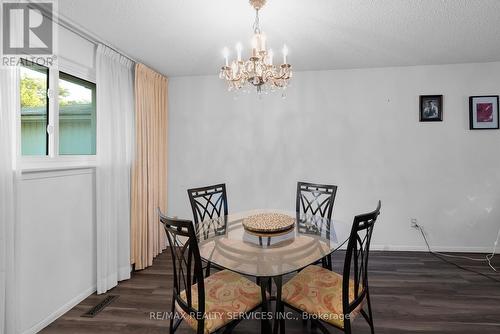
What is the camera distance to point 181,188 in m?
3.97

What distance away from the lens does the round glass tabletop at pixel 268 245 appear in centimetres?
156

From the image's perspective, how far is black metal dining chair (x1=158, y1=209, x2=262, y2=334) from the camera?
1.46 metres

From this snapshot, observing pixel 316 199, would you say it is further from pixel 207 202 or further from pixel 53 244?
pixel 53 244

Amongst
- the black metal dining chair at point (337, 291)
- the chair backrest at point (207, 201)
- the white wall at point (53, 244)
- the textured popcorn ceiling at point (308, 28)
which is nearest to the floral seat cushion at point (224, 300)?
the black metal dining chair at point (337, 291)

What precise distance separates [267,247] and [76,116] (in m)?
2.22

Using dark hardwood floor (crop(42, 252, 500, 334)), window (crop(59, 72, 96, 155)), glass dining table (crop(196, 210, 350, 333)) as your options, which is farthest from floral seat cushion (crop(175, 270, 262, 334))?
window (crop(59, 72, 96, 155))

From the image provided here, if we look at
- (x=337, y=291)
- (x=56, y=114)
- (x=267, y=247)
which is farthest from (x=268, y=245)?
(x=56, y=114)

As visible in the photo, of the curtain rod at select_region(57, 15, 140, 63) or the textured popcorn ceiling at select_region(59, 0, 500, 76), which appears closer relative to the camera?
the textured popcorn ceiling at select_region(59, 0, 500, 76)

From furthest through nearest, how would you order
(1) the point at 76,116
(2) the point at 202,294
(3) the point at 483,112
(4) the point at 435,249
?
(4) the point at 435,249 < (3) the point at 483,112 < (1) the point at 76,116 < (2) the point at 202,294

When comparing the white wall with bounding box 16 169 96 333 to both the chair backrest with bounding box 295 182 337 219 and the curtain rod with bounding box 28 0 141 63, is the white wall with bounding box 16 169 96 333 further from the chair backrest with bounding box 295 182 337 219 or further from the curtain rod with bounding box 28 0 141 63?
the chair backrest with bounding box 295 182 337 219

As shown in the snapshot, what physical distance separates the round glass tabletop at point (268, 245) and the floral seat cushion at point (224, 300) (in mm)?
236

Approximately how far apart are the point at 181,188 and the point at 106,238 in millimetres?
1407

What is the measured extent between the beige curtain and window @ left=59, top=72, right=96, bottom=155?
484 mm

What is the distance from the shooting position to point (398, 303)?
7.88 feet
